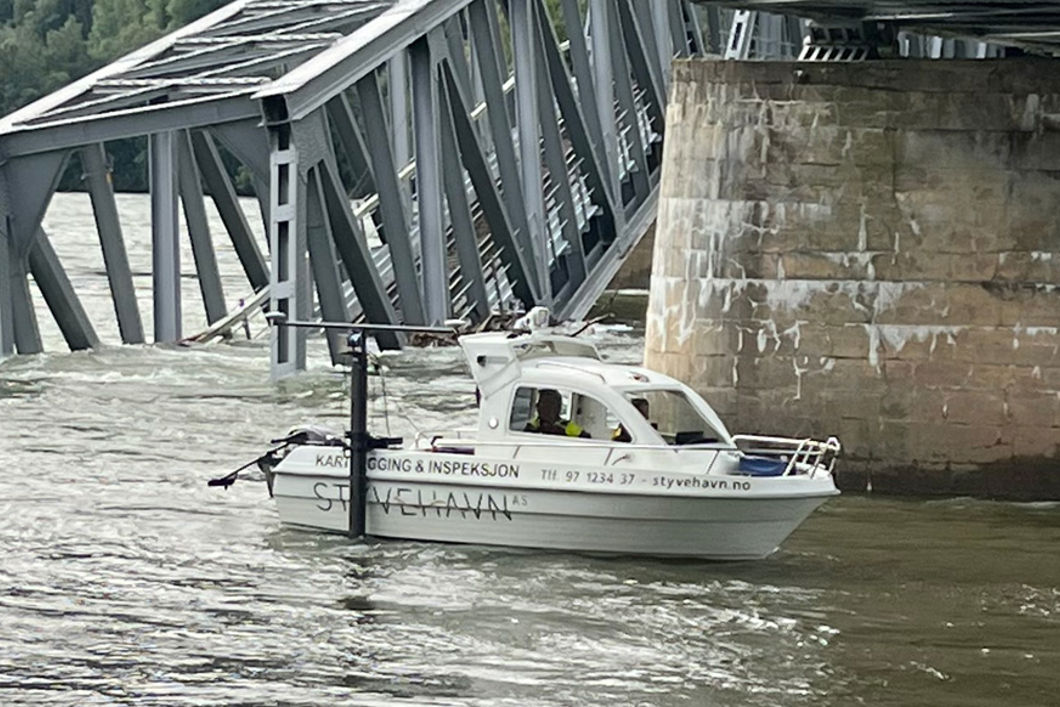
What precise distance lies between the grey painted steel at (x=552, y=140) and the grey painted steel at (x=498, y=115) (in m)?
0.65

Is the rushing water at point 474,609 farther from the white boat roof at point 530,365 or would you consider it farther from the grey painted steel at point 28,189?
the grey painted steel at point 28,189

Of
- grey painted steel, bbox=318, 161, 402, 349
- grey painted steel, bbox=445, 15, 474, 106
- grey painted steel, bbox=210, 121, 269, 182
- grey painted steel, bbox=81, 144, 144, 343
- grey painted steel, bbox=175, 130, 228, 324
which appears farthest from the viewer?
grey painted steel, bbox=175, 130, 228, 324

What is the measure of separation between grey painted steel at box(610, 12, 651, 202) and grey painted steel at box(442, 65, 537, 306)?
16.3ft

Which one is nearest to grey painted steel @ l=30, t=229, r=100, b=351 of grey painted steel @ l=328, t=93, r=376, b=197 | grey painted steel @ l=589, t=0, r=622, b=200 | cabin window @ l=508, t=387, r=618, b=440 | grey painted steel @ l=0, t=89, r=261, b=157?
grey painted steel @ l=0, t=89, r=261, b=157

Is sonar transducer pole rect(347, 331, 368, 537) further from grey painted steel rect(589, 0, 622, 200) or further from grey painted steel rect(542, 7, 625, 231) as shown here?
grey painted steel rect(589, 0, 622, 200)

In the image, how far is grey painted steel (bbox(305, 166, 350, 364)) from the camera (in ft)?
115

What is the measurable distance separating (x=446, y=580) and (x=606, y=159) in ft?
69.3

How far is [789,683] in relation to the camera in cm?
1881

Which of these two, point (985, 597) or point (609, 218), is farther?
point (609, 218)

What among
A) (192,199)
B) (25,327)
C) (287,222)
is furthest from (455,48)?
(25,327)

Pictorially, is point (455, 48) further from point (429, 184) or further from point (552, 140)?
point (429, 184)

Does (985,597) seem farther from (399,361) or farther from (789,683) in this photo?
(399,361)

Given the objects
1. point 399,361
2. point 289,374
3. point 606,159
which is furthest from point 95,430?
point 606,159

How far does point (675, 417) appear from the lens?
2333 centimetres
